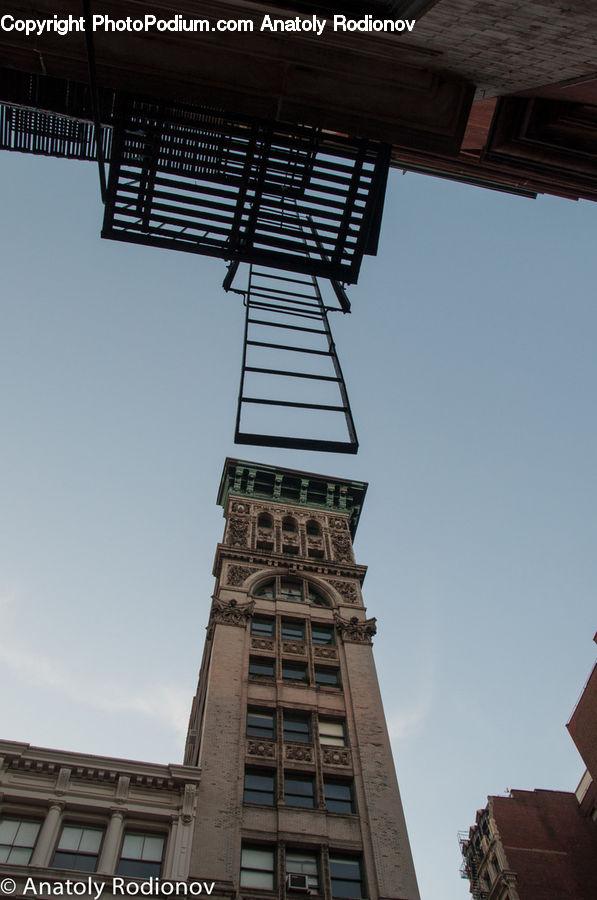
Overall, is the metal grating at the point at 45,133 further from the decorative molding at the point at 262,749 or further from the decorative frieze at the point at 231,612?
the decorative frieze at the point at 231,612

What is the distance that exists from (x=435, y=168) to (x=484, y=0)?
1097cm

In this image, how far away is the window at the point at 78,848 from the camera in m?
21.0

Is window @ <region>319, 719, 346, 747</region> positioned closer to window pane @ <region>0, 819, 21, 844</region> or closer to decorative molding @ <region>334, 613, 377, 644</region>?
decorative molding @ <region>334, 613, 377, 644</region>

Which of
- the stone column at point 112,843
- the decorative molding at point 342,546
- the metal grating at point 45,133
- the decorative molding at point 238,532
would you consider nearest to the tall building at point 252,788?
the stone column at point 112,843

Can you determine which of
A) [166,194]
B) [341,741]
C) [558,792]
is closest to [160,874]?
[341,741]

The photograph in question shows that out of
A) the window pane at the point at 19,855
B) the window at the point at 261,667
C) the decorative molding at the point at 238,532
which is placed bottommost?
the window pane at the point at 19,855

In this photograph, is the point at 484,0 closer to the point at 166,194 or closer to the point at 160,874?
the point at 166,194

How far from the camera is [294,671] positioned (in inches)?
1262

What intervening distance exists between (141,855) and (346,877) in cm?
672

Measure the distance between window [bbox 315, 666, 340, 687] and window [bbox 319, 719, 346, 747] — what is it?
1.95m

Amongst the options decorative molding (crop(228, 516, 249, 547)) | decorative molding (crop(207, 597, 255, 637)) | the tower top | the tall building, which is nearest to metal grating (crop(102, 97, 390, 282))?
the tall building

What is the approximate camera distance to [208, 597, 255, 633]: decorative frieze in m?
33.3

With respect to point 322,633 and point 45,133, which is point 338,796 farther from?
point 45,133

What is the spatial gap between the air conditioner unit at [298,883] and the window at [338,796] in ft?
10.2
